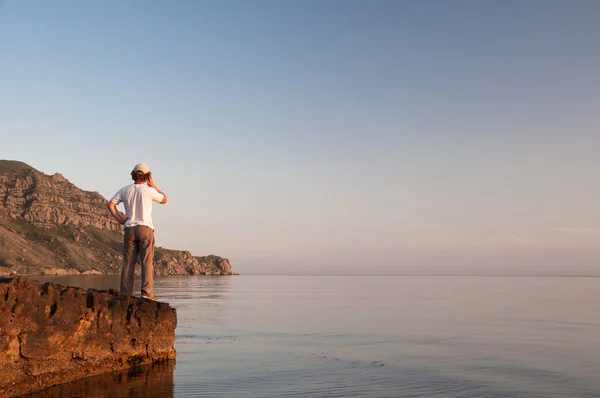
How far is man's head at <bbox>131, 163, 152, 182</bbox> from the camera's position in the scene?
644 inches

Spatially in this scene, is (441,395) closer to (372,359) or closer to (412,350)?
(372,359)

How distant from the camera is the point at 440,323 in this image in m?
38.6

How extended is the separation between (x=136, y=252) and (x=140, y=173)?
267cm

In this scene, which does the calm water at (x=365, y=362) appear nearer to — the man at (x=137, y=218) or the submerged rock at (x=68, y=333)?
the submerged rock at (x=68, y=333)

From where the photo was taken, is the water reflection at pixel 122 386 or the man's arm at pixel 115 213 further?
the man's arm at pixel 115 213

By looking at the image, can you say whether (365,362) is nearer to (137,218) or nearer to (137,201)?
(137,218)

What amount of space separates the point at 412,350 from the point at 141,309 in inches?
553

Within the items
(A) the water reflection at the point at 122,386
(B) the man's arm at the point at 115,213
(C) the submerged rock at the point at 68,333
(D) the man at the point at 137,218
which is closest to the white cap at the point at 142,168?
(D) the man at the point at 137,218

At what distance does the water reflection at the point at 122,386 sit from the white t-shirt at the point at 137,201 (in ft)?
15.1

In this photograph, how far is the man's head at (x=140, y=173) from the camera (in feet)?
53.7

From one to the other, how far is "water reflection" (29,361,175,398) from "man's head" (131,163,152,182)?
596 centimetres

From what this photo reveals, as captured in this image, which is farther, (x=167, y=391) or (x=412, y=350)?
(x=412, y=350)

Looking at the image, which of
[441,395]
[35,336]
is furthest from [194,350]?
[441,395]

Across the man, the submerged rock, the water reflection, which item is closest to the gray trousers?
the man
